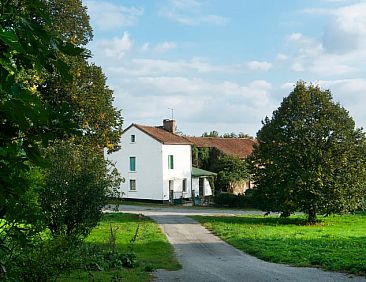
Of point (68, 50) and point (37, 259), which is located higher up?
point (68, 50)

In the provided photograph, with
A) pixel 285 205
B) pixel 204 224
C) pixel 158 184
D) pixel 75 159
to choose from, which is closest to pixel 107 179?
pixel 75 159

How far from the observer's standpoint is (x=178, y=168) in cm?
5709

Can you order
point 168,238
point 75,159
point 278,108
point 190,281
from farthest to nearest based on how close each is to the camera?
point 278,108 < point 168,238 < point 75,159 < point 190,281

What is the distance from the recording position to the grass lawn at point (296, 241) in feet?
55.7

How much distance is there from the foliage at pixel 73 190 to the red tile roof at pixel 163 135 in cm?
3595

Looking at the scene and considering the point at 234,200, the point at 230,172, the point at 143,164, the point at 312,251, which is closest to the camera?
the point at 312,251

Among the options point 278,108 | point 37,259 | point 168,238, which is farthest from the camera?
point 278,108

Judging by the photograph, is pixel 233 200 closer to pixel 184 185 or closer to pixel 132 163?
pixel 184 185

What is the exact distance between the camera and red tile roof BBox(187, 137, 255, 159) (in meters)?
64.2

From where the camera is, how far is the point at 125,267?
15547mm

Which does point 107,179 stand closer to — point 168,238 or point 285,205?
point 168,238

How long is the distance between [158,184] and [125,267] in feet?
128

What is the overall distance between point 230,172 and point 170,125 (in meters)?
9.08

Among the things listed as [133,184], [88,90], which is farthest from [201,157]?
[88,90]
